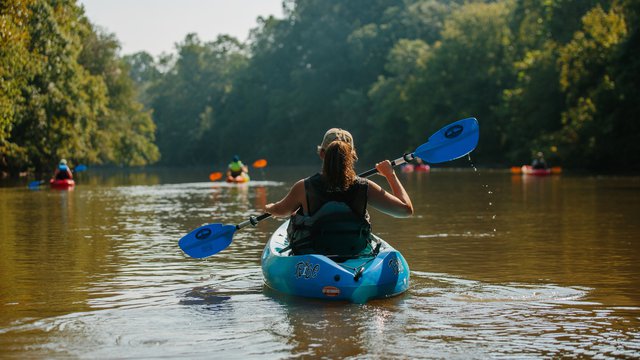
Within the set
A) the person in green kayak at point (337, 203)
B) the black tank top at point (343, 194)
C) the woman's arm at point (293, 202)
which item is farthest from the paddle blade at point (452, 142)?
the woman's arm at point (293, 202)

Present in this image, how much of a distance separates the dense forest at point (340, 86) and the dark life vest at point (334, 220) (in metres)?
17.1

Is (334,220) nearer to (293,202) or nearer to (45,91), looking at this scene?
(293,202)

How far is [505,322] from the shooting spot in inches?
313

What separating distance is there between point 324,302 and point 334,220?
0.79 m

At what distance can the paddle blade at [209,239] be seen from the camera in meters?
11.2

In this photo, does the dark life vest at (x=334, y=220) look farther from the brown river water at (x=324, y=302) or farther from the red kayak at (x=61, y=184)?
the red kayak at (x=61, y=184)

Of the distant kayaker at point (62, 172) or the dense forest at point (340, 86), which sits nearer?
the distant kayaker at point (62, 172)

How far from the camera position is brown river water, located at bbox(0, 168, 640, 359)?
7168 millimetres

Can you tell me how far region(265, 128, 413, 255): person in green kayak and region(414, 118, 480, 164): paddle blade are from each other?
151 cm

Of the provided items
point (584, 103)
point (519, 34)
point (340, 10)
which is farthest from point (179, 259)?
point (340, 10)

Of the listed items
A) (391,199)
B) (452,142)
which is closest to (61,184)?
(452,142)

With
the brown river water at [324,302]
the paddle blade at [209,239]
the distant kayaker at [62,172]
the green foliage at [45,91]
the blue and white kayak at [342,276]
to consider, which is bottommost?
the brown river water at [324,302]

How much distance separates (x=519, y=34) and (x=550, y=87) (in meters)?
10.8

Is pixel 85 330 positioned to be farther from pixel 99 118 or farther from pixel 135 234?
pixel 99 118
